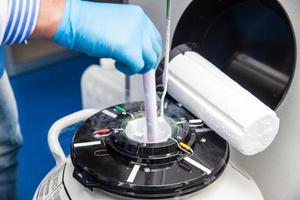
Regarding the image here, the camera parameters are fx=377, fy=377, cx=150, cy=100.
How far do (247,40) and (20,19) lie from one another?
453 mm

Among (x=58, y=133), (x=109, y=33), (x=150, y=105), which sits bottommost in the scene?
(x=58, y=133)

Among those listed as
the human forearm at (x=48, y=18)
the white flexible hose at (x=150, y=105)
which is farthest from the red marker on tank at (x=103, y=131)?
the human forearm at (x=48, y=18)

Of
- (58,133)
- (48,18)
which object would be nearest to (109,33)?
(48,18)

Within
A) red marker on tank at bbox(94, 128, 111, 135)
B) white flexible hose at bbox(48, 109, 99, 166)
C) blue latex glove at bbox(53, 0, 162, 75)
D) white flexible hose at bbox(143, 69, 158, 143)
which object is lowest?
white flexible hose at bbox(48, 109, 99, 166)

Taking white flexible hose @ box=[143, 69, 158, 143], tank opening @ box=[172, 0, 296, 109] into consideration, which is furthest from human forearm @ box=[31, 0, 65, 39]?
tank opening @ box=[172, 0, 296, 109]

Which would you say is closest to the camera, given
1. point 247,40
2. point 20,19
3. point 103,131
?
point 20,19

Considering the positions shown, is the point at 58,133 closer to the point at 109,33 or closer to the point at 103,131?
the point at 103,131

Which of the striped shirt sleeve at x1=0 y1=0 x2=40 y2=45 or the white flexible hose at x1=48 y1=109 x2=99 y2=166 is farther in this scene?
the white flexible hose at x1=48 y1=109 x2=99 y2=166

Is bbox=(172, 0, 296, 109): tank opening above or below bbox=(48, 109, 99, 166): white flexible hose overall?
above

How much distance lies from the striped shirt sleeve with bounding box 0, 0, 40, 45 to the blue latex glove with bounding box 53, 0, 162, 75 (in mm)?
48

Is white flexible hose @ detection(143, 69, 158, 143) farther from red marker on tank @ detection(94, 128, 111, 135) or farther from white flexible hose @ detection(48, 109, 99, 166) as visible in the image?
white flexible hose @ detection(48, 109, 99, 166)

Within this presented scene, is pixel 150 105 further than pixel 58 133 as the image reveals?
No

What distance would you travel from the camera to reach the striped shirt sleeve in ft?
1.72

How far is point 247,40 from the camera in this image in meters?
0.77
